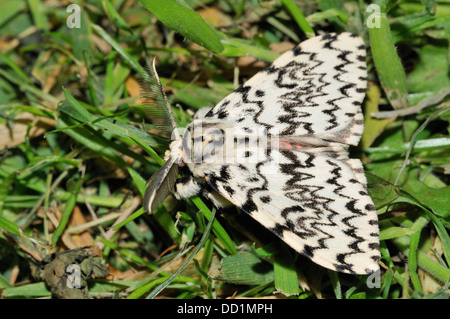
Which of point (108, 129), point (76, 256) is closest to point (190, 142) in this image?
point (108, 129)

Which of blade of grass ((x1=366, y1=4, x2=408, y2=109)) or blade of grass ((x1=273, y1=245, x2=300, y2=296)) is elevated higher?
blade of grass ((x1=366, y1=4, x2=408, y2=109))

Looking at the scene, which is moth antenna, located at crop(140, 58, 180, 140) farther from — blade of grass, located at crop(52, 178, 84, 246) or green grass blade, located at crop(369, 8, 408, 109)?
green grass blade, located at crop(369, 8, 408, 109)

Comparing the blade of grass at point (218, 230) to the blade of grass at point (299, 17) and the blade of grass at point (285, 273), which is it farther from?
the blade of grass at point (299, 17)

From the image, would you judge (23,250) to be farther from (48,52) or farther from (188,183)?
(48,52)

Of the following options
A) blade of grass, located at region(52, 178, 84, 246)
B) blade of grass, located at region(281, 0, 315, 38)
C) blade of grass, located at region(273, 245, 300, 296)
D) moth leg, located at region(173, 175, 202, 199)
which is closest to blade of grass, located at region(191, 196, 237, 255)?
moth leg, located at region(173, 175, 202, 199)

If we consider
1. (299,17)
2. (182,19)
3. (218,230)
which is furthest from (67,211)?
(299,17)

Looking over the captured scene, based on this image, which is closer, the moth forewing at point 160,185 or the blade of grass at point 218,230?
the moth forewing at point 160,185

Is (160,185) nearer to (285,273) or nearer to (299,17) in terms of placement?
(285,273)

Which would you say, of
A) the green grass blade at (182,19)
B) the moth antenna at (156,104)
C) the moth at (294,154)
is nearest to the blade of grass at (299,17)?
the moth at (294,154)
